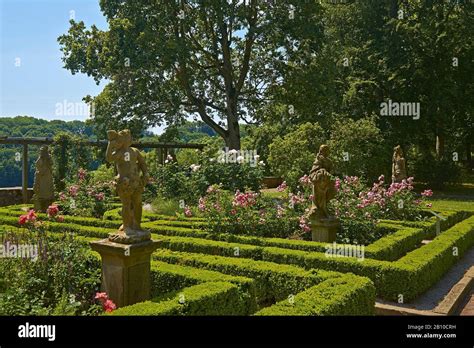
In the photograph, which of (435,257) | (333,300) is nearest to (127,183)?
(333,300)

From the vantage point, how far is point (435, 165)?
85.9ft

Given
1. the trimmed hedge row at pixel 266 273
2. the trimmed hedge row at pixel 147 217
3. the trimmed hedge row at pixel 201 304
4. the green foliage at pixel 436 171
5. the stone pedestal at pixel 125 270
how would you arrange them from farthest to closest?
1. the green foliage at pixel 436 171
2. the trimmed hedge row at pixel 147 217
3. the trimmed hedge row at pixel 266 273
4. the stone pedestal at pixel 125 270
5. the trimmed hedge row at pixel 201 304

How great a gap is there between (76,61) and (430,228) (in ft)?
63.3

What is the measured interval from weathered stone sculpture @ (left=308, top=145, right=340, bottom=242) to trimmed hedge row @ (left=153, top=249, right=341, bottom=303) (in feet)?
7.46

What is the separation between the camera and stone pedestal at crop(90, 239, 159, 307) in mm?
5914

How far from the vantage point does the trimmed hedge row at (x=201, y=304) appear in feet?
16.3

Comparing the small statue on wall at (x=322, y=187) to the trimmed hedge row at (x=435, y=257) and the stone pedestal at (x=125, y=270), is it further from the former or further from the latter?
the stone pedestal at (x=125, y=270)

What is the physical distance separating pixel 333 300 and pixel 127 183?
3012 mm

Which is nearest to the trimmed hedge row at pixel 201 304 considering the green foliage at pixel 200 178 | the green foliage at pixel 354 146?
the green foliage at pixel 200 178

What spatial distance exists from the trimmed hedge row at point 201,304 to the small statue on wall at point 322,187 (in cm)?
395

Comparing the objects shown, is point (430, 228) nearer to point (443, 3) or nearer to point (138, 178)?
point (138, 178)

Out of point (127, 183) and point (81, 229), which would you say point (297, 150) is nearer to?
point (81, 229)

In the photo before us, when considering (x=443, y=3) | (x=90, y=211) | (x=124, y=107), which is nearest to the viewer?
(x=90, y=211)
